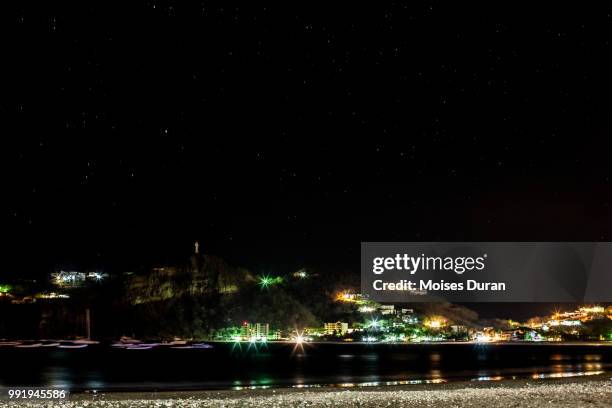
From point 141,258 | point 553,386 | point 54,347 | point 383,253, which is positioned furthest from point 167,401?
point 141,258

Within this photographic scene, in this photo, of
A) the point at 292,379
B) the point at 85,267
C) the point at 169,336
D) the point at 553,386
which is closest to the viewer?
the point at 553,386

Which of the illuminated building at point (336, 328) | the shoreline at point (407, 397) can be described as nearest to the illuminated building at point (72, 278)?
the illuminated building at point (336, 328)

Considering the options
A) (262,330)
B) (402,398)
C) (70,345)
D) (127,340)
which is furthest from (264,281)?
(402,398)

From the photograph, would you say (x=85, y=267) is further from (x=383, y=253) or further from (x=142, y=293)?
(x=383, y=253)

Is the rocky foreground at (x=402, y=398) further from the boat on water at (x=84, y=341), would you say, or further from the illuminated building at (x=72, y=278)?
the illuminated building at (x=72, y=278)

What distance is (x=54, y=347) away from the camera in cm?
8438

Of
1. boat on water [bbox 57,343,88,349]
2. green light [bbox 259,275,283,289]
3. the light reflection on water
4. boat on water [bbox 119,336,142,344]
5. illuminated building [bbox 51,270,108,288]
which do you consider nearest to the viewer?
the light reflection on water

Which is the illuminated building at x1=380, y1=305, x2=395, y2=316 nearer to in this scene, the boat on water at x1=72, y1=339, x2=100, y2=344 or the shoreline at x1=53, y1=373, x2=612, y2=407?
the boat on water at x1=72, y1=339, x2=100, y2=344

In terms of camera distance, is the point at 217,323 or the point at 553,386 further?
the point at 217,323

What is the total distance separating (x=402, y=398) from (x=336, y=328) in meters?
76.0

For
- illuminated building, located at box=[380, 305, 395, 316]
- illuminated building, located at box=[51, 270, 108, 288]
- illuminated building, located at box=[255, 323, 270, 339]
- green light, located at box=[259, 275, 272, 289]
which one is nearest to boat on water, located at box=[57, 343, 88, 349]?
illuminated building, located at box=[51, 270, 108, 288]

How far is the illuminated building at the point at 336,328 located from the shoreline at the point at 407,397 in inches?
2816

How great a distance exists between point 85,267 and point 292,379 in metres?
83.0

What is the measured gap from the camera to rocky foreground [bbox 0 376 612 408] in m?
18.7
